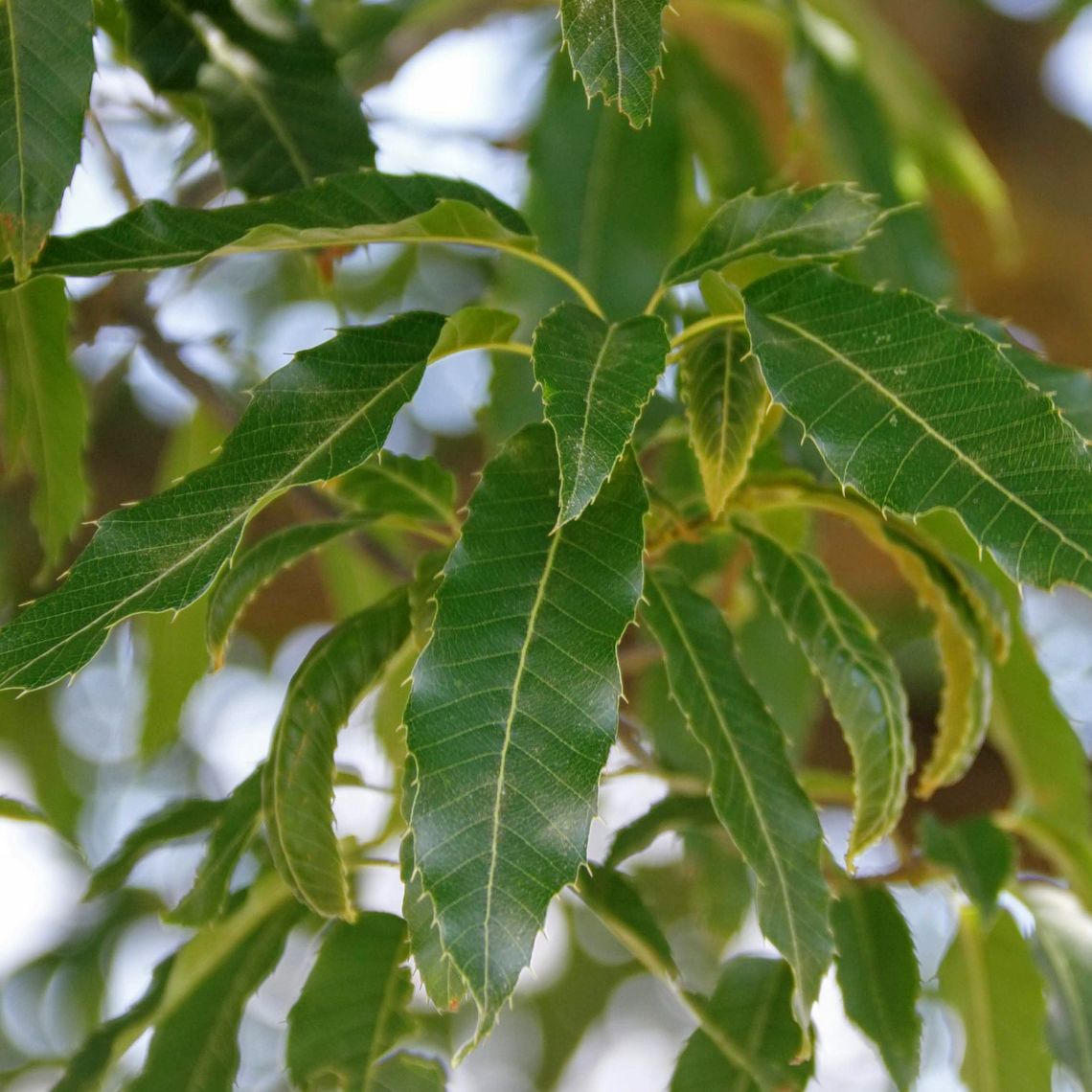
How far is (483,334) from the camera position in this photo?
751 millimetres

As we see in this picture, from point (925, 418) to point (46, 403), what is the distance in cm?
62

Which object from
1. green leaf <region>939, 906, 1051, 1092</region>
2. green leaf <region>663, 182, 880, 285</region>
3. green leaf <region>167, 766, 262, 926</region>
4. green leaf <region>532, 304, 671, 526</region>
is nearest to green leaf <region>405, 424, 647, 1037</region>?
green leaf <region>532, 304, 671, 526</region>

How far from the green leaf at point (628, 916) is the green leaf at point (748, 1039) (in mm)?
82

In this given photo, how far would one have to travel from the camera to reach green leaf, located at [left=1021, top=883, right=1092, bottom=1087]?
986mm

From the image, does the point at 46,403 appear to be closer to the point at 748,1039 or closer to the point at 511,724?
the point at 511,724

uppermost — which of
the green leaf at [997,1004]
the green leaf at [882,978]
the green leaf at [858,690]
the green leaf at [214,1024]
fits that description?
the green leaf at [858,690]

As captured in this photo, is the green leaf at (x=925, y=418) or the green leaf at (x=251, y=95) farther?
the green leaf at (x=251, y=95)

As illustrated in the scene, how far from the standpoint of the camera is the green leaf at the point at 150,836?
99cm

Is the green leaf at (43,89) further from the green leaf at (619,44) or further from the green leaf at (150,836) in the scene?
the green leaf at (150,836)

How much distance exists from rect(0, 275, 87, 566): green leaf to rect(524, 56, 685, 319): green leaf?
57cm

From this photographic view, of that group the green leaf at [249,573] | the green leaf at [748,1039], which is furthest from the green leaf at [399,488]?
the green leaf at [748,1039]

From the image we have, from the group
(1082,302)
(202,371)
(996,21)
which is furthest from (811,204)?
(996,21)

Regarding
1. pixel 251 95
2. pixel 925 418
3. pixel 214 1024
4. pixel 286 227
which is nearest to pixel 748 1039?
pixel 214 1024

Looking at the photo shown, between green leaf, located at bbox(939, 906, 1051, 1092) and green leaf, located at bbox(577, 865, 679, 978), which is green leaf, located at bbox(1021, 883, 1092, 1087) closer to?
green leaf, located at bbox(939, 906, 1051, 1092)
